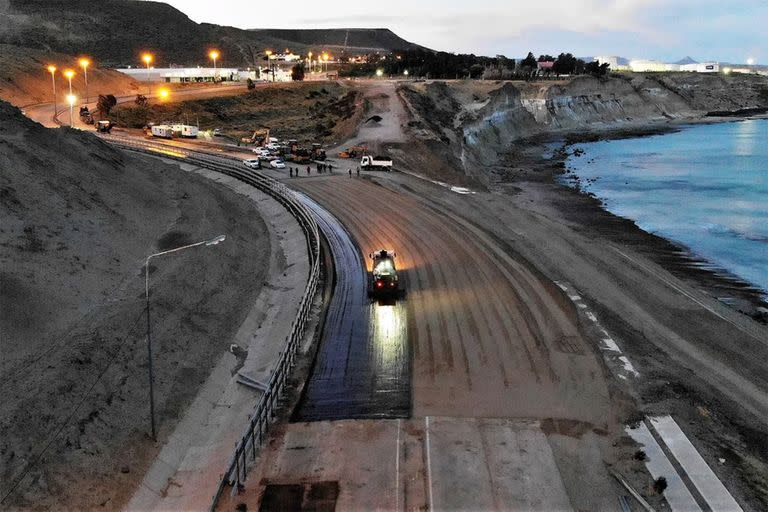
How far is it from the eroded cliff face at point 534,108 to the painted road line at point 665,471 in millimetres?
55751

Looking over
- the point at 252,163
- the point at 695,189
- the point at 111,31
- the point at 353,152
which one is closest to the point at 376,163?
the point at 353,152

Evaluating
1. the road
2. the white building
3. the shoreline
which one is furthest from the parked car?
the white building

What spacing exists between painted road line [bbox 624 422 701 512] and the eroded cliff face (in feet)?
183

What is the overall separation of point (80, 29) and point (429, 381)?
173 m

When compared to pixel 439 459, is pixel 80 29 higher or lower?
higher

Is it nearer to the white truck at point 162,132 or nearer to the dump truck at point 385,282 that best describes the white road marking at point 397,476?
the dump truck at point 385,282

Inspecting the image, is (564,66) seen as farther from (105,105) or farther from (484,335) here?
(484,335)

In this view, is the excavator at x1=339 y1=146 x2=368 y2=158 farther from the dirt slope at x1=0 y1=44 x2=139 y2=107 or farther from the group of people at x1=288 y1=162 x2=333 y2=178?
the dirt slope at x1=0 y1=44 x2=139 y2=107

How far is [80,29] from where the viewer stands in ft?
520

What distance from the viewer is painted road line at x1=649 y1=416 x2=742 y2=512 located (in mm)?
15477

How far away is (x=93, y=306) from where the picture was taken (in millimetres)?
23391

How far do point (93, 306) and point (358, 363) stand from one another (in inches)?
418

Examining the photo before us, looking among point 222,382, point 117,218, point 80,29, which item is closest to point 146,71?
point 80,29

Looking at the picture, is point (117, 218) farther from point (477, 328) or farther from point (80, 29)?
point (80, 29)
